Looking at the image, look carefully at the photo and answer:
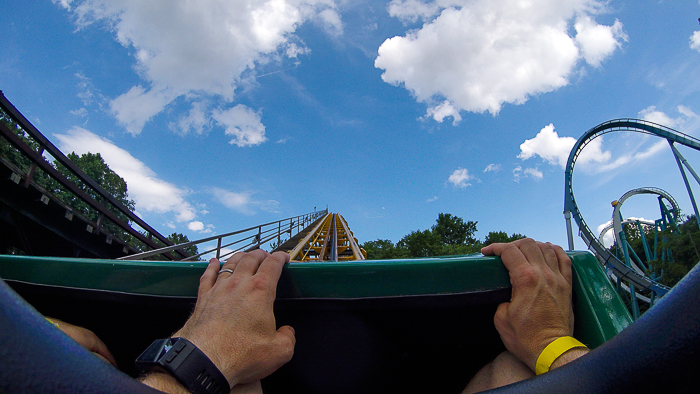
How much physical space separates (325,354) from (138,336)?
570 mm

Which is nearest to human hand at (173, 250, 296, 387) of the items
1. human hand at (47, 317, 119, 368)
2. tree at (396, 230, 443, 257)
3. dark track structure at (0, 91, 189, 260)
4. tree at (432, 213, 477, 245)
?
human hand at (47, 317, 119, 368)

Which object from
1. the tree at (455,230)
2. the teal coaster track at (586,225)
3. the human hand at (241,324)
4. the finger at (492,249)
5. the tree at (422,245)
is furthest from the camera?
the tree at (455,230)

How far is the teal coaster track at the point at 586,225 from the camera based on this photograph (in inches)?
471

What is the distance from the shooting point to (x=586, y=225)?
46.4 feet

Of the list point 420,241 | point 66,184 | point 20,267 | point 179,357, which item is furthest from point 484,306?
point 420,241

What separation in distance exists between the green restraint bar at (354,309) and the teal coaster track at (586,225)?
13341 mm

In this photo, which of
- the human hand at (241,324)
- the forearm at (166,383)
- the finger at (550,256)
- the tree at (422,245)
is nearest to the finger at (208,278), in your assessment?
the human hand at (241,324)

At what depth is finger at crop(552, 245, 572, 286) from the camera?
887 millimetres

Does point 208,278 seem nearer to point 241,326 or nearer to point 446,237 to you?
point 241,326

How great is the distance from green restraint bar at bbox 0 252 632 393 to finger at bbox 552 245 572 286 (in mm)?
20

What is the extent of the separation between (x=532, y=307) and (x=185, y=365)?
787 mm

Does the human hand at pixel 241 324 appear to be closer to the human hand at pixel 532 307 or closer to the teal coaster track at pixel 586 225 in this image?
the human hand at pixel 532 307

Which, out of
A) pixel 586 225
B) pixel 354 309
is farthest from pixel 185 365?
pixel 586 225

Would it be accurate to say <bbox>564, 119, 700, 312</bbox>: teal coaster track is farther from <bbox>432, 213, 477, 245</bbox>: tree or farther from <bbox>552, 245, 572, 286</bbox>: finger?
<bbox>432, 213, 477, 245</bbox>: tree
